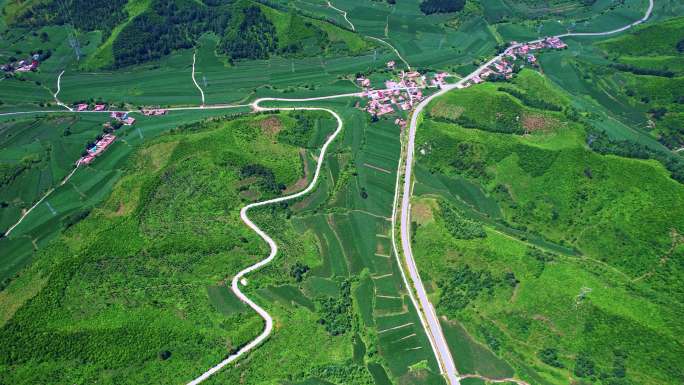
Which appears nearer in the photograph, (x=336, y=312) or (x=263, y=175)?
(x=336, y=312)

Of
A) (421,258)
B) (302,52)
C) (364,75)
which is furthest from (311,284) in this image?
(302,52)

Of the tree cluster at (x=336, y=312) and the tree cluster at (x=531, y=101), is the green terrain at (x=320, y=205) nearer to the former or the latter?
the tree cluster at (x=336, y=312)

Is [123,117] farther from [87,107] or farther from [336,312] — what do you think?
[336,312]

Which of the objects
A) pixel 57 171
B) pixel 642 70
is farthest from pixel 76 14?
pixel 642 70

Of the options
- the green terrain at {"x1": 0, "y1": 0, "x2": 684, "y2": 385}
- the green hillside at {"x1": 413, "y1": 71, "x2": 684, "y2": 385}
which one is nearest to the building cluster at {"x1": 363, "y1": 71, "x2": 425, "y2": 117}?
the green terrain at {"x1": 0, "y1": 0, "x2": 684, "y2": 385}

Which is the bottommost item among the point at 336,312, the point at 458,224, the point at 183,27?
the point at 336,312

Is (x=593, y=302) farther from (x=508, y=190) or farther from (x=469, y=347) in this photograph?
(x=508, y=190)

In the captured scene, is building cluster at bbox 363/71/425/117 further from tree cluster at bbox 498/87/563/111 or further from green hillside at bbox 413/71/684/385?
tree cluster at bbox 498/87/563/111
